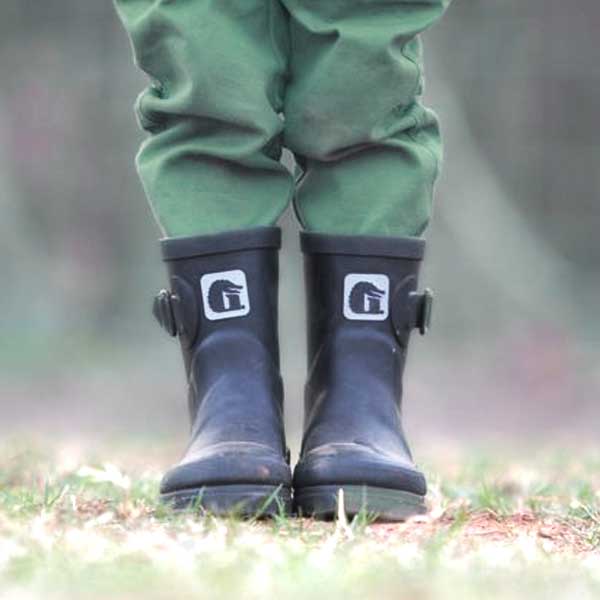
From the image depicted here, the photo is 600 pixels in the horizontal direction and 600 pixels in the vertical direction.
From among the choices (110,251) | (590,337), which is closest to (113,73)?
(110,251)

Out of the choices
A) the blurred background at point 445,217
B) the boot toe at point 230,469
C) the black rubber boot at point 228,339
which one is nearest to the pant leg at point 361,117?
the black rubber boot at point 228,339

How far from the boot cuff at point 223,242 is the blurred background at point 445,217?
6.43 meters

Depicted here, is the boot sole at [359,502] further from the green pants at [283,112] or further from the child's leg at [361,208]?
the green pants at [283,112]

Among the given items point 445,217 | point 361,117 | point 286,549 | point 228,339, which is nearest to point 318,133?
point 361,117

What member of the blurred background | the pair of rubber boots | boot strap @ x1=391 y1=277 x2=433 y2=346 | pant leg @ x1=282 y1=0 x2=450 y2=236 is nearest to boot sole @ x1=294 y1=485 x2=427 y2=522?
the pair of rubber boots

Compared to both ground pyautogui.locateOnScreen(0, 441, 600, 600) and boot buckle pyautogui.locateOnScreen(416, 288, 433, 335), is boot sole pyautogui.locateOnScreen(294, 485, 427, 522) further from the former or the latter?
boot buckle pyautogui.locateOnScreen(416, 288, 433, 335)

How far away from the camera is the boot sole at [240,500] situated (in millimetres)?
2205

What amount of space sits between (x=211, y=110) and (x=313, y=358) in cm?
37

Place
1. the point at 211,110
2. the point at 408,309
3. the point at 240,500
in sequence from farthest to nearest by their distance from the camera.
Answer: the point at 408,309 < the point at 211,110 < the point at 240,500

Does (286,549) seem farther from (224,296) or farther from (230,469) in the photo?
(224,296)

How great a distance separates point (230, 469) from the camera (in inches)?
87.0

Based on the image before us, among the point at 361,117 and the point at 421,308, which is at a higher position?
the point at 361,117

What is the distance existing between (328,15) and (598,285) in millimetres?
8056

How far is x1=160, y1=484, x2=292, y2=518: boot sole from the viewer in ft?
7.23
